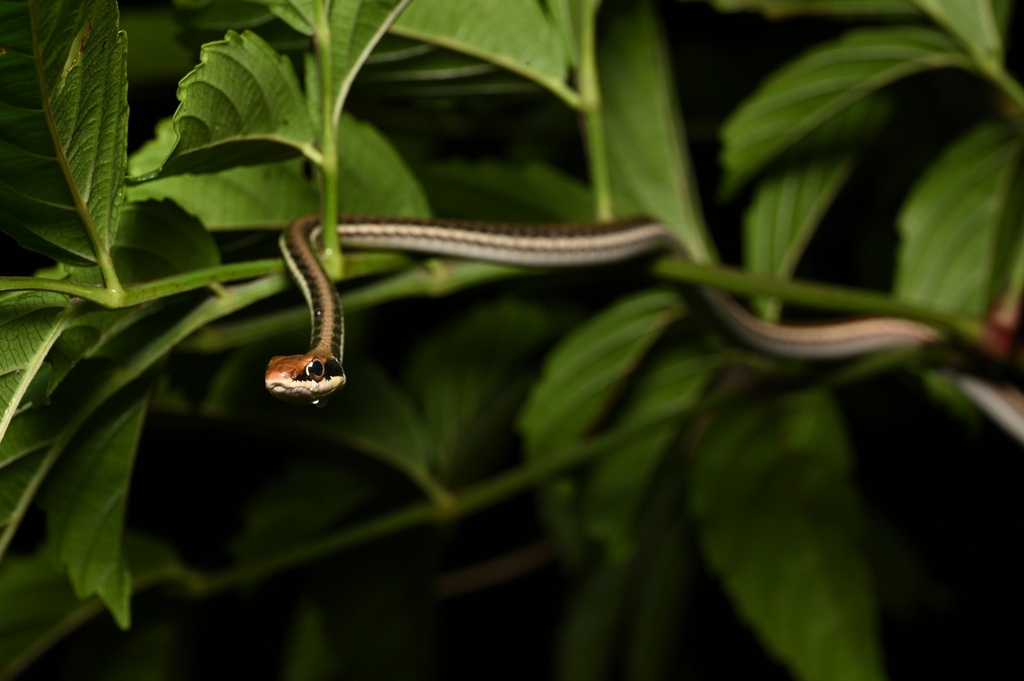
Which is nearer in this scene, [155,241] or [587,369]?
[155,241]

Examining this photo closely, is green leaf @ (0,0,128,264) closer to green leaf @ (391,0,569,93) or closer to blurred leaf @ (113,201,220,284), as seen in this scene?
blurred leaf @ (113,201,220,284)

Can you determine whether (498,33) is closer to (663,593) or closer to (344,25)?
(344,25)

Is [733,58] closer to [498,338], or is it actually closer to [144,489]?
[498,338]

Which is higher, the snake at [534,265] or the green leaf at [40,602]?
the snake at [534,265]

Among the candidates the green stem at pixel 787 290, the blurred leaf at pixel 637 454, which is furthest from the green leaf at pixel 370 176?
the blurred leaf at pixel 637 454

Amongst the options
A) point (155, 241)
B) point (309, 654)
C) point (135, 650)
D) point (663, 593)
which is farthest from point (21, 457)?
point (663, 593)

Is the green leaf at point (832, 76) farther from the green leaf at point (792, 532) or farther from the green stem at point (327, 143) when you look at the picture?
the green stem at point (327, 143)
